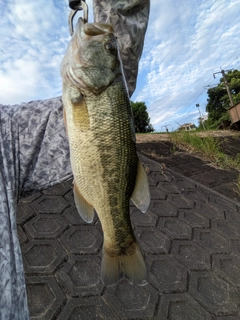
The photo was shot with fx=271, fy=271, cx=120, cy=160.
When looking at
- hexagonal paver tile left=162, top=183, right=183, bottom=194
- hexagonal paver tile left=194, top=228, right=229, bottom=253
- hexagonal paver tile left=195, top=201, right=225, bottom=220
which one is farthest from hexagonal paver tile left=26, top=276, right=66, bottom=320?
hexagonal paver tile left=162, top=183, right=183, bottom=194

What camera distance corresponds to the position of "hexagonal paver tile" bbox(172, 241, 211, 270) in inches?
123

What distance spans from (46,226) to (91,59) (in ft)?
8.60

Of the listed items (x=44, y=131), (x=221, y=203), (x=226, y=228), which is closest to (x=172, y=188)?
(x=221, y=203)

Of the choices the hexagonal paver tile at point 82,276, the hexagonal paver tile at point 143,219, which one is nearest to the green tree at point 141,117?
the hexagonal paver tile at point 143,219

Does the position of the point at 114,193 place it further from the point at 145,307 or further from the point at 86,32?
the point at 145,307

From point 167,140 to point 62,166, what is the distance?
22.0ft

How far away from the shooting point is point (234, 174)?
5738 mm

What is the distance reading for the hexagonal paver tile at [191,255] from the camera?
3133 millimetres

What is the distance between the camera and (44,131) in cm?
147

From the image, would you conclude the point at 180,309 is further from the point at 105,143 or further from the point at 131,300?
the point at 105,143

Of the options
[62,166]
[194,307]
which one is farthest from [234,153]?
[62,166]

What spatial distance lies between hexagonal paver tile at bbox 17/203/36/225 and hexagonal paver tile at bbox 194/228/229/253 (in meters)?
2.19

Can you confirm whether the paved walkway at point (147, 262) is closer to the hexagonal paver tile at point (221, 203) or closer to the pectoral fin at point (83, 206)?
the hexagonal paver tile at point (221, 203)

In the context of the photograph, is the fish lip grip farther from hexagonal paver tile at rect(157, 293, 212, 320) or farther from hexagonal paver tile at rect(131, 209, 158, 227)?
hexagonal paver tile at rect(131, 209, 158, 227)
